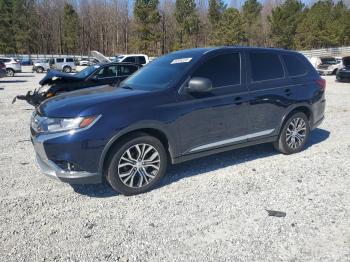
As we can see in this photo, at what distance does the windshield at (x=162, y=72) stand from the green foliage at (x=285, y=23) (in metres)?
52.7

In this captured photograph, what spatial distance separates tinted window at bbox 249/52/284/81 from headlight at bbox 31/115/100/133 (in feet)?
8.30

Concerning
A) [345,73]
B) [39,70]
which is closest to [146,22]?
[39,70]

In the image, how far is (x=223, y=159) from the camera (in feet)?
18.2

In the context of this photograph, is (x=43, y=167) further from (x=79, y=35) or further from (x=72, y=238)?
(x=79, y=35)

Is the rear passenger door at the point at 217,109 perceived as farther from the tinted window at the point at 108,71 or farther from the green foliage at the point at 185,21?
the green foliage at the point at 185,21

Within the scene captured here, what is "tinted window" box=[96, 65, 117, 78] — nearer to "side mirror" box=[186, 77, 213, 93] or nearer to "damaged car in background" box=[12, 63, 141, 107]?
"damaged car in background" box=[12, 63, 141, 107]

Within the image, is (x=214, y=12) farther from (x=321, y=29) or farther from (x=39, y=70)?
(x=39, y=70)

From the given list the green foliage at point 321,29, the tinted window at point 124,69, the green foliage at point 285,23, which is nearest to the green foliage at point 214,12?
the green foliage at point 285,23

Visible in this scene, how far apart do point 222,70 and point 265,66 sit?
0.87 meters

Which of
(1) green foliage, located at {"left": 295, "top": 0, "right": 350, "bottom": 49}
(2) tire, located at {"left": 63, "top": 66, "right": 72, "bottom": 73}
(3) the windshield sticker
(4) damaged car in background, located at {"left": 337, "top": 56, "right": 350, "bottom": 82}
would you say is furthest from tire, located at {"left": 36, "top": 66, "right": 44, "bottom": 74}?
(1) green foliage, located at {"left": 295, "top": 0, "right": 350, "bottom": 49}

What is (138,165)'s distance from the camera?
4.26 metres

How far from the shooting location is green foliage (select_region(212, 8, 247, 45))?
51.3 m

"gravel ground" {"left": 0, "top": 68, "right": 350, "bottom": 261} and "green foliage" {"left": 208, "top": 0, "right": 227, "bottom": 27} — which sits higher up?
"green foliage" {"left": 208, "top": 0, "right": 227, "bottom": 27}

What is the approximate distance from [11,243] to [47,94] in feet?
20.9
